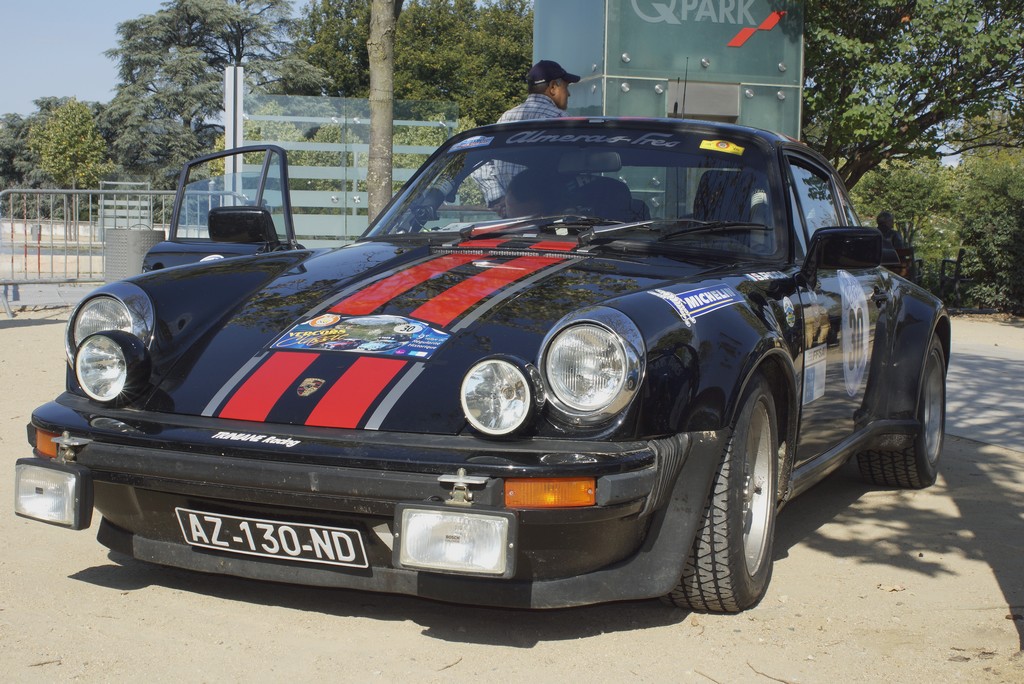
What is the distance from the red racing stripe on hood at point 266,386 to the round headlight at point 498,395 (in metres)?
0.57

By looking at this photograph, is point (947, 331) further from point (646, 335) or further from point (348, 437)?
point (348, 437)

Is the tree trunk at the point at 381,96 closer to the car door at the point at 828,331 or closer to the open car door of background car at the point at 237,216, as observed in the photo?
the open car door of background car at the point at 237,216

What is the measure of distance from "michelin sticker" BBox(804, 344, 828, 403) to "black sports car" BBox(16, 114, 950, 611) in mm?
23

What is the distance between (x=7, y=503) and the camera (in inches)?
181

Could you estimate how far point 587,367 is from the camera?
2947 mm

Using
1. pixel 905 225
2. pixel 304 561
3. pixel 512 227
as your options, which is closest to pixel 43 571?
pixel 304 561

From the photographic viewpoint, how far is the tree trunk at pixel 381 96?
936cm

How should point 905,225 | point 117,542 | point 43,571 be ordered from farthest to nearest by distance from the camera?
point 905,225 < point 43,571 < point 117,542

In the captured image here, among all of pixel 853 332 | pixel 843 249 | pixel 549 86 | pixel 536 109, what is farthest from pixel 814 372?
pixel 549 86

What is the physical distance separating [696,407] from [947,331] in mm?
3370

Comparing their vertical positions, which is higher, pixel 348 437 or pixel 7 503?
pixel 348 437

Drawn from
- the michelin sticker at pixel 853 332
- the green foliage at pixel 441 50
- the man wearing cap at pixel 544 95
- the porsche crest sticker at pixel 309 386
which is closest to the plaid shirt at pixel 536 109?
the man wearing cap at pixel 544 95

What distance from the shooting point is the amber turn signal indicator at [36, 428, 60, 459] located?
3.25 m

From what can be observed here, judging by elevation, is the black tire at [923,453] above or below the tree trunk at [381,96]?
below
